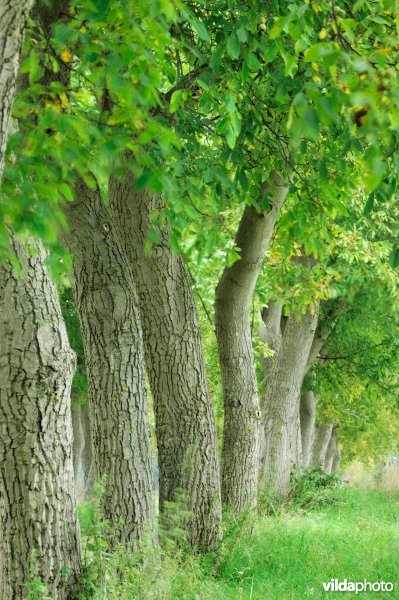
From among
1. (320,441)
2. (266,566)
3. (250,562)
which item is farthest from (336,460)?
(250,562)

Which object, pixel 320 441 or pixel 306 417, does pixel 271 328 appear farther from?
pixel 320 441

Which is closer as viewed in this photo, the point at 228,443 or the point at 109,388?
the point at 109,388

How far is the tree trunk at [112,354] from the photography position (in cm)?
761

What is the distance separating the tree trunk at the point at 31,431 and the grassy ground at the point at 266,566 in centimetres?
53

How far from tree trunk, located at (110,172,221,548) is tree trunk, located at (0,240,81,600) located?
2.87 metres

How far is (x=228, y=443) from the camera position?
11.5 m

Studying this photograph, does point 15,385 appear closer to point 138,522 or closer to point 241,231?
point 138,522

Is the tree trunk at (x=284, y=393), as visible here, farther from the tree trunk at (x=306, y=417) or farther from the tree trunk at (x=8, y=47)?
the tree trunk at (x=8, y=47)

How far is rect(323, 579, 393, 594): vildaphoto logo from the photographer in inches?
328

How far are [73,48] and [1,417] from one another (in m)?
2.65

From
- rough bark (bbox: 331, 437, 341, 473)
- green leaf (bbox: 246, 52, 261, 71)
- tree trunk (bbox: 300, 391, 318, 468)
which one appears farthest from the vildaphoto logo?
rough bark (bbox: 331, 437, 341, 473)

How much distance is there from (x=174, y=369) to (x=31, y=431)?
10.4ft

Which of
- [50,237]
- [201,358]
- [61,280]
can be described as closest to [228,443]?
[201,358]

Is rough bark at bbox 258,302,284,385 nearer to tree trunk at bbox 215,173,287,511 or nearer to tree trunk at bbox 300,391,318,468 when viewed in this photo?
tree trunk at bbox 300,391,318,468
